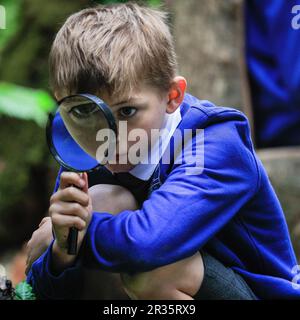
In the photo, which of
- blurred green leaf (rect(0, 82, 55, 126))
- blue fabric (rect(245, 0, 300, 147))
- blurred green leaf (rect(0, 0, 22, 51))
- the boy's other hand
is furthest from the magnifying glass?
blurred green leaf (rect(0, 0, 22, 51))

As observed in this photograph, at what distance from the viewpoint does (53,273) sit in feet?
6.73

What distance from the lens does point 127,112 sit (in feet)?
6.40

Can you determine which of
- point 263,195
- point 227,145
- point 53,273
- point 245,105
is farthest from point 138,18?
point 245,105

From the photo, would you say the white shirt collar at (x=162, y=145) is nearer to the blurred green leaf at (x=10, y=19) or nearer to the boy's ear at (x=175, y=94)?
the boy's ear at (x=175, y=94)

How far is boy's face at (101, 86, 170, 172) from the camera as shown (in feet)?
6.33

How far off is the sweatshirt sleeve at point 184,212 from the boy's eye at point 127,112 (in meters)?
0.17

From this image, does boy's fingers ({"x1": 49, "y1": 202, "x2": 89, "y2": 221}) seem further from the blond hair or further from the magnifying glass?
the blond hair

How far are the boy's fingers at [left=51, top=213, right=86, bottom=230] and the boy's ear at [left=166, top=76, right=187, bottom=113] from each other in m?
0.43

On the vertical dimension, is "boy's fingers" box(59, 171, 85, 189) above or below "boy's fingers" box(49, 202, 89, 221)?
above

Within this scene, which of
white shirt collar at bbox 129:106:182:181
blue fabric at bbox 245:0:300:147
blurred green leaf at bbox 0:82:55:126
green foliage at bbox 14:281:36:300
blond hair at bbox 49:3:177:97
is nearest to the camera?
blond hair at bbox 49:3:177:97

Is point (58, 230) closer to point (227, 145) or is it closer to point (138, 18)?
point (227, 145)

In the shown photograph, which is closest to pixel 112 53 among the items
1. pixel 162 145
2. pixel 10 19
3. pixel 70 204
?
pixel 162 145

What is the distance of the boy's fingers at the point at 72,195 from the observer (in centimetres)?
183

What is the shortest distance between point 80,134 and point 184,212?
33cm
